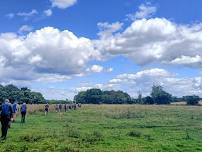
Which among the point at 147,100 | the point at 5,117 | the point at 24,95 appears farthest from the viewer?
the point at 147,100

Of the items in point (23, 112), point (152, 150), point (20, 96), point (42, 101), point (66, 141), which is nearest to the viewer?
point (152, 150)

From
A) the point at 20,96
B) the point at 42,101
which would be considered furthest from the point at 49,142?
the point at 42,101

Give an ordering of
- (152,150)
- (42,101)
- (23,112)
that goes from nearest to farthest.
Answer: (152,150) → (23,112) → (42,101)

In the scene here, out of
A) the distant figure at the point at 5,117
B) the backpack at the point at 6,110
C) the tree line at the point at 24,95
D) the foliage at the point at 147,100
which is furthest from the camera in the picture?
the foliage at the point at 147,100

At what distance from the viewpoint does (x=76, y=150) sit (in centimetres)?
2012

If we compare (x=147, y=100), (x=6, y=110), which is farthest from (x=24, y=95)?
(x=6, y=110)

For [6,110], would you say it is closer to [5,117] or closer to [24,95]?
[5,117]

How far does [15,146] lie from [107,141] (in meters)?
5.19

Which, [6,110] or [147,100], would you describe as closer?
[6,110]

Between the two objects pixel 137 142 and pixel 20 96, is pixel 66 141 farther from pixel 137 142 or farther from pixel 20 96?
pixel 20 96

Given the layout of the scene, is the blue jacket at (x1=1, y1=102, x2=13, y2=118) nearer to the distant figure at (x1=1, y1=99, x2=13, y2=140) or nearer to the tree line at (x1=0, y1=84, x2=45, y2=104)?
the distant figure at (x1=1, y1=99, x2=13, y2=140)

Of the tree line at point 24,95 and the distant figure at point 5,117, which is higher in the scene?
the tree line at point 24,95

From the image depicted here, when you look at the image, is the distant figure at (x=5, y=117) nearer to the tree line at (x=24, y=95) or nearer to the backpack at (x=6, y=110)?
the backpack at (x=6, y=110)

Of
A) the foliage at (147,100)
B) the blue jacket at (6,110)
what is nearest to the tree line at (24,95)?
the foliage at (147,100)
